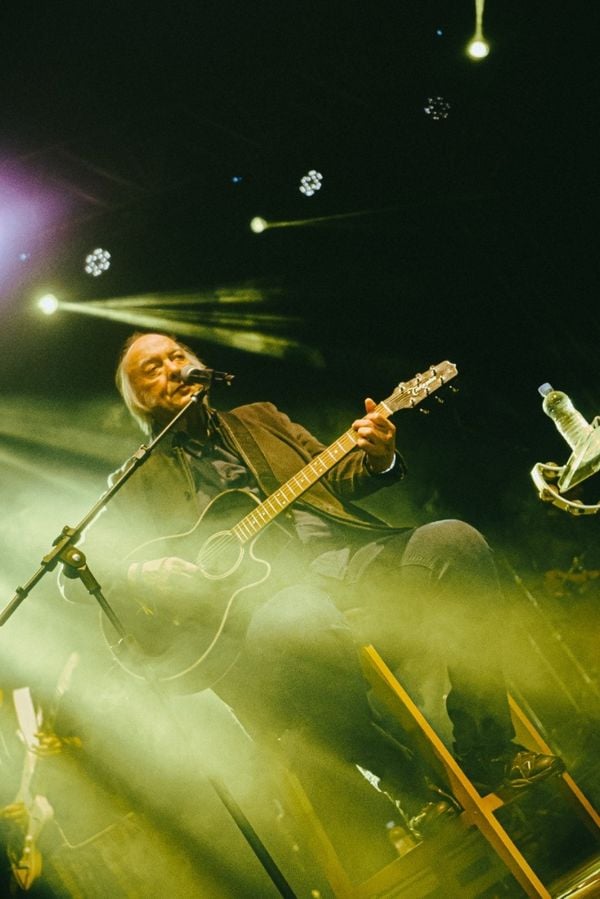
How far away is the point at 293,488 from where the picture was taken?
258 cm

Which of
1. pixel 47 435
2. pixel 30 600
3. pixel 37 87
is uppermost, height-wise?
pixel 37 87

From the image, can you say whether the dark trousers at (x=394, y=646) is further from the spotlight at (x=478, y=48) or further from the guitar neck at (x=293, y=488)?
the spotlight at (x=478, y=48)

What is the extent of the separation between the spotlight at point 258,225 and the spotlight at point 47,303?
5.05 ft

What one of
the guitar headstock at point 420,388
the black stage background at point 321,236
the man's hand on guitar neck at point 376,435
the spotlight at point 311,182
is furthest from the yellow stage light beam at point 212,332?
the man's hand on guitar neck at point 376,435

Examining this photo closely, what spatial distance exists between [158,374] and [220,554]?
1156 millimetres

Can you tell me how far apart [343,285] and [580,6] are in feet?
6.73

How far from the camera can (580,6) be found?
351cm

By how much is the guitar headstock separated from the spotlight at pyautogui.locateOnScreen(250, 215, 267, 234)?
241 centimetres

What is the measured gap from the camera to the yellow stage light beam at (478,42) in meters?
3.57

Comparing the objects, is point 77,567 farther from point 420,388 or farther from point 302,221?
point 302,221

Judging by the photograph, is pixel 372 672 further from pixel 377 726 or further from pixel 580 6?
pixel 580 6

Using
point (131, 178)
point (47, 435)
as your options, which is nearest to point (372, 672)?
point (47, 435)

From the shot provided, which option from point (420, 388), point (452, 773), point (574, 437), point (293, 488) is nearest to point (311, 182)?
point (420, 388)

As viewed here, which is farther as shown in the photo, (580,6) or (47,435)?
Result: (47,435)
